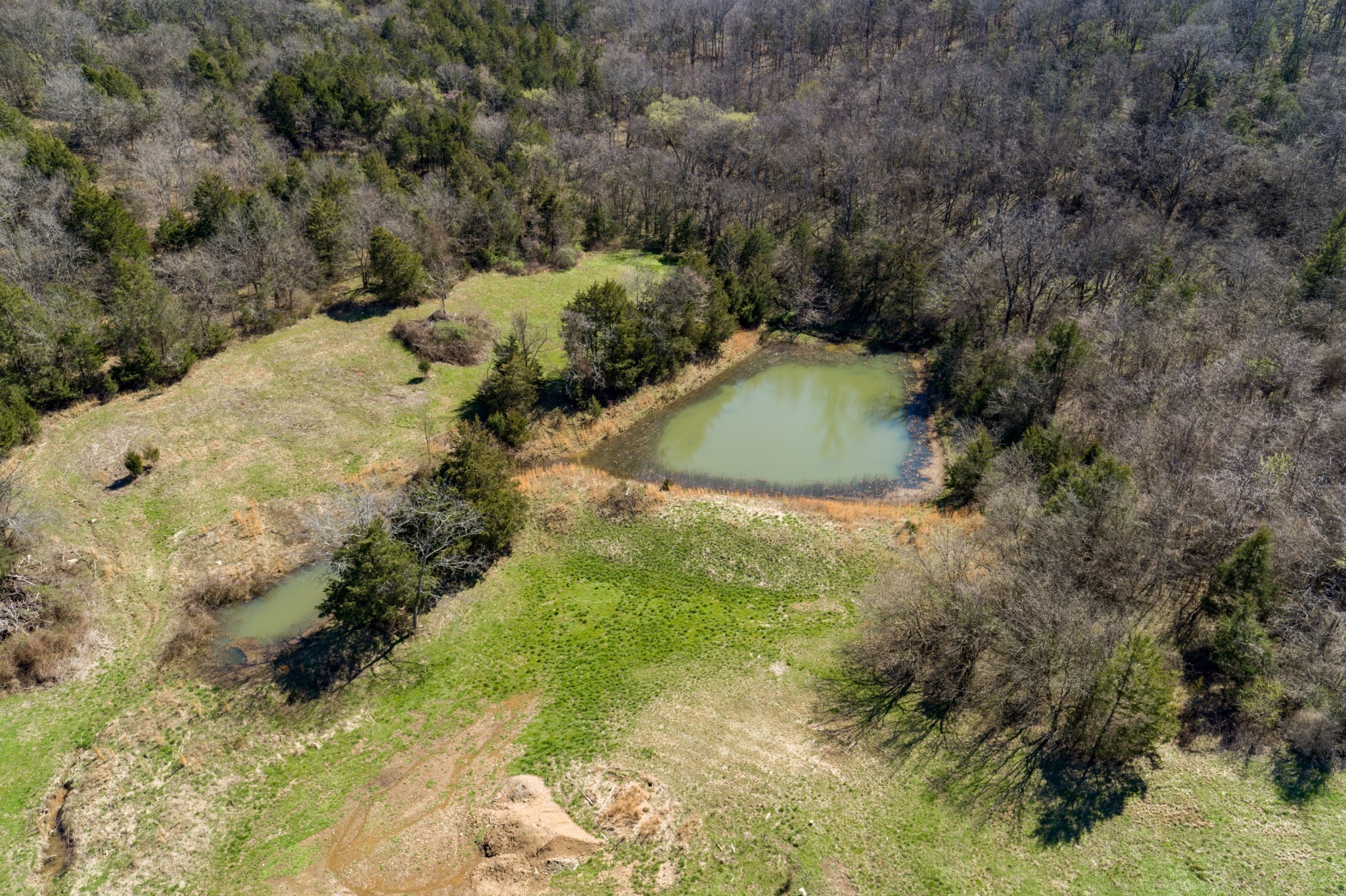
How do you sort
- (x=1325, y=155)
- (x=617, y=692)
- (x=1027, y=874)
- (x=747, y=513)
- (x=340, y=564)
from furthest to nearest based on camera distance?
(x=1325, y=155) → (x=747, y=513) → (x=340, y=564) → (x=617, y=692) → (x=1027, y=874)

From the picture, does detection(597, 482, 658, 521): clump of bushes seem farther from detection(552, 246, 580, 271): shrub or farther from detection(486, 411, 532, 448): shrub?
detection(552, 246, 580, 271): shrub

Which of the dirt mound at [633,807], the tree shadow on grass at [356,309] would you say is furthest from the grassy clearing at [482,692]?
the tree shadow on grass at [356,309]

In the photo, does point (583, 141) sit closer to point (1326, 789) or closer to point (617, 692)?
point (617, 692)

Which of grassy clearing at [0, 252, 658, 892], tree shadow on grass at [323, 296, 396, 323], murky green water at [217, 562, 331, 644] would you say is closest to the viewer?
grassy clearing at [0, 252, 658, 892]

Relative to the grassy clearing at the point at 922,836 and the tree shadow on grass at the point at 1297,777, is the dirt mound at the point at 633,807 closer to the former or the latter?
the grassy clearing at the point at 922,836

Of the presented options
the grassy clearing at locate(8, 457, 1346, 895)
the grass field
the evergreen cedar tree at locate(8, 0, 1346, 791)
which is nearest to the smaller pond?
the grass field

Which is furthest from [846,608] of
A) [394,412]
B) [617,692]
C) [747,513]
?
[394,412]
